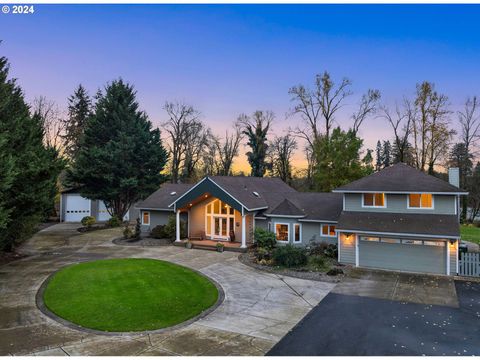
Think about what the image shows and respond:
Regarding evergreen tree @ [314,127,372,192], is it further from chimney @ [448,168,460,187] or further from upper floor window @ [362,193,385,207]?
upper floor window @ [362,193,385,207]

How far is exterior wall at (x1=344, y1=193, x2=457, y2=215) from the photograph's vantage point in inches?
652

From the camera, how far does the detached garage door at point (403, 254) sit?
15602mm

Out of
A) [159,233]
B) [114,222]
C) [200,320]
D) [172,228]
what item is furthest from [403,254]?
[114,222]

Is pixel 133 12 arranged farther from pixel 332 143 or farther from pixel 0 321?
pixel 332 143

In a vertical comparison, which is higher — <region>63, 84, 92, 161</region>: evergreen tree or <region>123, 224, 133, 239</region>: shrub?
<region>63, 84, 92, 161</region>: evergreen tree

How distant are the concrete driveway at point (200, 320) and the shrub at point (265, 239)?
2367 mm

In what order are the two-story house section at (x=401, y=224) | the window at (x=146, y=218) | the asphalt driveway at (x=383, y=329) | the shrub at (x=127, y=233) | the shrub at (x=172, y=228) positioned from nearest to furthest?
1. the asphalt driveway at (x=383, y=329)
2. the two-story house section at (x=401, y=224)
3. the shrub at (x=172, y=228)
4. the shrub at (x=127, y=233)
5. the window at (x=146, y=218)

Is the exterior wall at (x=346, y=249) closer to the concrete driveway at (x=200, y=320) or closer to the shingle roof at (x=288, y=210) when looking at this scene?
the shingle roof at (x=288, y=210)

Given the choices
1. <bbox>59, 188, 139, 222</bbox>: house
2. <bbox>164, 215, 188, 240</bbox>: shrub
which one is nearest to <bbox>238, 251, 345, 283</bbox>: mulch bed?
<bbox>164, 215, 188, 240</bbox>: shrub

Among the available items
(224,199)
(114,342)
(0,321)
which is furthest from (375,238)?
(0,321)

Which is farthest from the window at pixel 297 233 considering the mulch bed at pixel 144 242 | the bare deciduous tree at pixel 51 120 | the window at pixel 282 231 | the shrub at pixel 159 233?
the bare deciduous tree at pixel 51 120

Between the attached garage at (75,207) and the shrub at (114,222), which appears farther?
the attached garage at (75,207)

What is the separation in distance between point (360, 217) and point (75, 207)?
1327 inches

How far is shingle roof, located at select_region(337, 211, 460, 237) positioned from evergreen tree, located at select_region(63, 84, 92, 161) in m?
44.4
